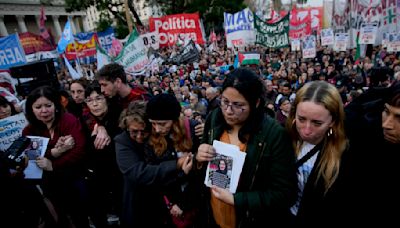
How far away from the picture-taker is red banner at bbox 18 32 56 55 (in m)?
15.5

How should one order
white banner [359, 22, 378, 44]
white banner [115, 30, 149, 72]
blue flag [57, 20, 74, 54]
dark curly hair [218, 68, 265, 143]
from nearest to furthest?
1. dark curly hair [218, 68, 265, 143]
2. white banner [115, 30, 149, 72]
3. white banner [359, 22, 378, 44]
4. blue flag [57, 20, 74, 54]

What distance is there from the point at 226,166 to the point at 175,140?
0.50 m

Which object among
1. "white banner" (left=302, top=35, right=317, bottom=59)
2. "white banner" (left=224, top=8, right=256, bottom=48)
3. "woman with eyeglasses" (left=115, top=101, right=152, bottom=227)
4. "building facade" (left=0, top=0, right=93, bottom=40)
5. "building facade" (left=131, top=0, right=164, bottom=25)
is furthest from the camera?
"building facade" (left=0, top=0, right=93, bottom=40)

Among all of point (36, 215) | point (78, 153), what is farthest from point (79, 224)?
point (78, 153)

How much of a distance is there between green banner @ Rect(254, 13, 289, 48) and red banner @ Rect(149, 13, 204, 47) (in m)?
3.26

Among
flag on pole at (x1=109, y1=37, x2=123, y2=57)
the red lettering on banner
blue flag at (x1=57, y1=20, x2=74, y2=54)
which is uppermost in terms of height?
blue flag at (x1=57, y1=20, x2=74, y2=54)

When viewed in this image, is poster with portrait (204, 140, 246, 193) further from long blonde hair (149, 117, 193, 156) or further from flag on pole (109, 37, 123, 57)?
flag on pole (109, 37, 123, 57)

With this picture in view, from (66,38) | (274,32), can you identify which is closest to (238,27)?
(274,32)

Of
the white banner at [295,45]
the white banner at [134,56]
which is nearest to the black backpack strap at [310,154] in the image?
the white banner at [134,56]

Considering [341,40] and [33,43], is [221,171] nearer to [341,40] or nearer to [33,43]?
[341,40]

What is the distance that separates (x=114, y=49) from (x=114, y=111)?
9397mm

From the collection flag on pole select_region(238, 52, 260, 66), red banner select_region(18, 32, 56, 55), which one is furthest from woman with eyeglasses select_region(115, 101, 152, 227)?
red banner select_region(18, 32, 56, 55)

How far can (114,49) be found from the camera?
11242 mm

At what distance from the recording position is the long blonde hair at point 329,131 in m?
1.54
